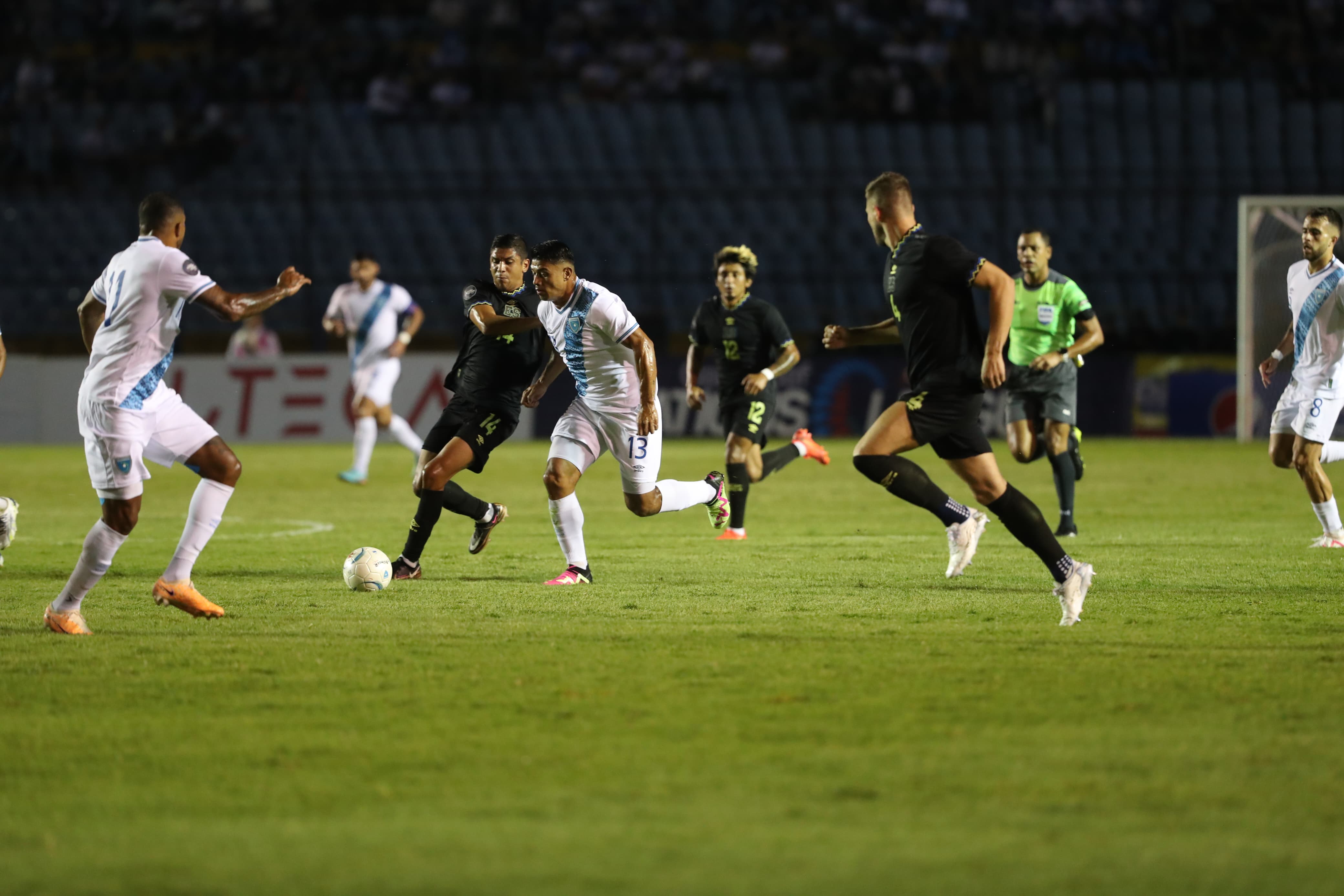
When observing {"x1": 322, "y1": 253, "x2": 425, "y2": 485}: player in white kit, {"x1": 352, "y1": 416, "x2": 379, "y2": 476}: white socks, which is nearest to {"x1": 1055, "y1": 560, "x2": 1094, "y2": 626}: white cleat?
{"x1": 322, "y1": 253, "x2": 425, "y2": 485}: player in white kit

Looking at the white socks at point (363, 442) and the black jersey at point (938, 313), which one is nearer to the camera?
the black jersey at point (938, 313)

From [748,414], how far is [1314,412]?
382cm

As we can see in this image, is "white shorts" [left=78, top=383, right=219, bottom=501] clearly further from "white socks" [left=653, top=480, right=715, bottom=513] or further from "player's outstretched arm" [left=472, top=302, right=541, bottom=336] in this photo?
"white socks" [left=653, top=480, right=715, bottom=513]

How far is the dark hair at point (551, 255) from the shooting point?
27.9ft

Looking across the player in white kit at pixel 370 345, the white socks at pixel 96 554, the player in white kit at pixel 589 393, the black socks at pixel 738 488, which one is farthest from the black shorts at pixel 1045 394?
the player in white kit at pixel 370 345

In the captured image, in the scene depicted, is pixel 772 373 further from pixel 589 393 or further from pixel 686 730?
pixel 686 730

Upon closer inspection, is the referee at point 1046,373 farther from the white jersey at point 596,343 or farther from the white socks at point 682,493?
the white jersey at point 596,343

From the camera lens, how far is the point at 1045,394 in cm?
1196

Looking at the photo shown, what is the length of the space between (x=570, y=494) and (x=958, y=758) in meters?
4.33

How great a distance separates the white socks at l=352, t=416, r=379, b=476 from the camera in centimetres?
1720

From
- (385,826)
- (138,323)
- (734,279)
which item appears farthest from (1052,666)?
(734,279)

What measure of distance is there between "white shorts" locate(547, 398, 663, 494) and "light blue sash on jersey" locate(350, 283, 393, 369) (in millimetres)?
8866

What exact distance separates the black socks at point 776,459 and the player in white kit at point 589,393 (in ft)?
10.1

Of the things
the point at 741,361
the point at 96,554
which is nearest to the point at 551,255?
the point at 96,554
